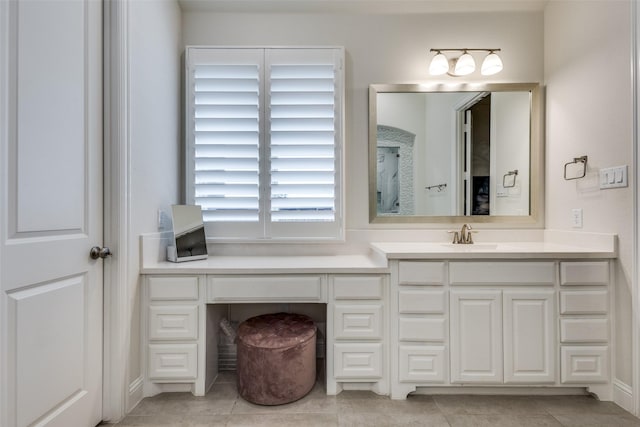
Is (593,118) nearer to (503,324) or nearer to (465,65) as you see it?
(465,65)

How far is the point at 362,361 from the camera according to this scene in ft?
6.05

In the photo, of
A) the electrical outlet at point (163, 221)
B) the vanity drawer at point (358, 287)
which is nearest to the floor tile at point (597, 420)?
the vanity drawer at point (358, 287)

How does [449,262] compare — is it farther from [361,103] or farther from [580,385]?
[361,103]

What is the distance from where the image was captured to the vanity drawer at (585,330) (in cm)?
179

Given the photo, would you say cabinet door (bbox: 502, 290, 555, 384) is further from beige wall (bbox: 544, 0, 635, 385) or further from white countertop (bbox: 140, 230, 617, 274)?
beige wall (bbox: 544, 0, 635, 385)

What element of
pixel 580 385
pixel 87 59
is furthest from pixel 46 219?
pixel 580 385

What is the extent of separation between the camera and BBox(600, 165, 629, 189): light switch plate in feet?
5.61

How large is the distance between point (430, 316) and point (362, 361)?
0.48 meters

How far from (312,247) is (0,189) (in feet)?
5.50

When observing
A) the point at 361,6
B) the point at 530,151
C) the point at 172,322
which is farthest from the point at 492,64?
the point at 172,322

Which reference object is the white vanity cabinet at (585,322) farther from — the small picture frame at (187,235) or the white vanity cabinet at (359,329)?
the small picture frame at (187,235)

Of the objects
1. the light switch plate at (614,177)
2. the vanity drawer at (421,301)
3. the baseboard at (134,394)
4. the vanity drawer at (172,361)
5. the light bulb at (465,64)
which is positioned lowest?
the baseboard at (134,394)

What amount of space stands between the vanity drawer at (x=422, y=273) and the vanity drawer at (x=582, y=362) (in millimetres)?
825

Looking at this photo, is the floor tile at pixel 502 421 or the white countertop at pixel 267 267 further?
the white countertop at pixel 267 267
